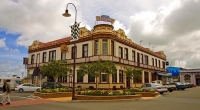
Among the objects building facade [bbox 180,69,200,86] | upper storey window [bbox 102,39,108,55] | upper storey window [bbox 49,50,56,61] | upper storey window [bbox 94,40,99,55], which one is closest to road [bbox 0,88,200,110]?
upper storey window [bbox 102,39,108,55]

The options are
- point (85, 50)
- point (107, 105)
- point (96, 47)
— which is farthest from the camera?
point (85, 50)

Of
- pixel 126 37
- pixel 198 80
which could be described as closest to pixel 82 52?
pixel 126 37

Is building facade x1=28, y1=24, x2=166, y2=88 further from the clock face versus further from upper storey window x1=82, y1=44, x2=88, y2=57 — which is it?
the clock face

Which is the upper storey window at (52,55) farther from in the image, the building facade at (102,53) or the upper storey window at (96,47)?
the upper storey window at (96,47)

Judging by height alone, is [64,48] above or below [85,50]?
above

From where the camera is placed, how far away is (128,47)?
3528 centimetres

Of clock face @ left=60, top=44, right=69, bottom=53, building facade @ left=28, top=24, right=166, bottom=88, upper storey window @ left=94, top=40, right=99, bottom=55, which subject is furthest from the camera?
clock face @ left=60, top=44, right=69, bottom=53

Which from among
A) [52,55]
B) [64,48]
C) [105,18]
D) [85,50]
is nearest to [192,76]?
[85,50]

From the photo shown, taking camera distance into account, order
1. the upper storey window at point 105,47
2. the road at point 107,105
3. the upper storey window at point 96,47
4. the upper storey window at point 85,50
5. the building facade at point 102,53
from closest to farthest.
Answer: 1. the road at point 107,105
2. the building facade at point 102,53
3. the upper storey window at point 105,47
4. the upper storey window at point 96,47
5. the upper storey window at point 85,50

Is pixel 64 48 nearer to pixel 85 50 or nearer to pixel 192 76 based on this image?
pixel 85 50

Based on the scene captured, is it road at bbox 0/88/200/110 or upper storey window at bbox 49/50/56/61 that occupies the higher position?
upper storey window at bbox 49/50/56/61

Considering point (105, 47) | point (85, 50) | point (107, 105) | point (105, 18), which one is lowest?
point (107, 105)

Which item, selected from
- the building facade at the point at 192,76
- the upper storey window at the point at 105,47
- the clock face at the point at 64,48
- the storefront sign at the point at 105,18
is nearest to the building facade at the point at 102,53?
the upper storey window at the point at 105,47

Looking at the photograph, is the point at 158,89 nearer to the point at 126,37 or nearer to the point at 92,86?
the point at 92,86
